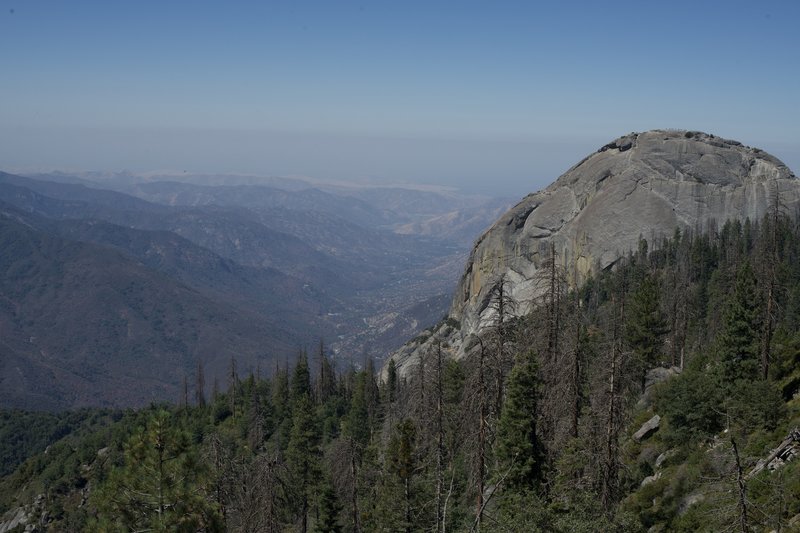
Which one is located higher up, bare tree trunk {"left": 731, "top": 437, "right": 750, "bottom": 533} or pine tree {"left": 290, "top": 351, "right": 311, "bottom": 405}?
bare tree trunk {"left": 731, "top": 437, "right": 750, "bottom": 533}

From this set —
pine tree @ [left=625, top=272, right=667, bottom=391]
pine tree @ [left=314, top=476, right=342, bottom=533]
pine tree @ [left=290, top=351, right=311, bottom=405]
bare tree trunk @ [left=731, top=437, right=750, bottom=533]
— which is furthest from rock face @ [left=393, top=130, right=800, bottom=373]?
bare tree trunk @ [left=731, top=437, right=750, bottom=533]

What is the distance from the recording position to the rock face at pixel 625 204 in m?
101

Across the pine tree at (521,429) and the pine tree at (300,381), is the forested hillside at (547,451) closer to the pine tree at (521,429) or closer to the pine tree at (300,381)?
the pine tree at (521,429)

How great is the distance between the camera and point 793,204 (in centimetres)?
9775

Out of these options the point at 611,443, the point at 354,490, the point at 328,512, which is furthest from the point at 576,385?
the point at 328,512

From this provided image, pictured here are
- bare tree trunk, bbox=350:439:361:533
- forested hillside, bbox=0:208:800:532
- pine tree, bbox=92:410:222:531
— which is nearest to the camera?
pine tree, bbox=92:410:222:531

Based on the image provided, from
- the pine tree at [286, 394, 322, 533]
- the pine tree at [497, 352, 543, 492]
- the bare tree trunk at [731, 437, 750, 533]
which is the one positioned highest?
the bare tree trunk at [731, 437, 750, 533]

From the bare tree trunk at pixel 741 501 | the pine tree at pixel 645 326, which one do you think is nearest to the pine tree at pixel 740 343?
the pine tree at pixel 645 326

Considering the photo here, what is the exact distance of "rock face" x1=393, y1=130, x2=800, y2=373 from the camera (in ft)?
332

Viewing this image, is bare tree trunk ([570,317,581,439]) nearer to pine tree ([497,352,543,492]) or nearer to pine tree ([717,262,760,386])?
pine tree ([497,352,543,492])

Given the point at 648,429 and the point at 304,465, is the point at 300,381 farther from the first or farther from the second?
the point at 648,429

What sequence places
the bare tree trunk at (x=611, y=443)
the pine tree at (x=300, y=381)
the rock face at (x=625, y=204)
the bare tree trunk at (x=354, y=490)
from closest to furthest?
the bare tree trunk at (x=611, y=443) → the bare tree trunk at (x=354, y=490) → the pine tree at (x=300, y=381) → the rock face at (x=625, y=204)

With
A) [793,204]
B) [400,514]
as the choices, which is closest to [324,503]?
[400,514]

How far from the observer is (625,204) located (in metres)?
103
